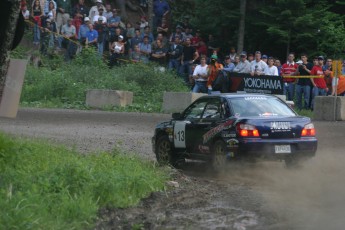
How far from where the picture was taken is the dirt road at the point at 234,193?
35.3 ft

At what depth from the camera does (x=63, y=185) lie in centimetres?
1109

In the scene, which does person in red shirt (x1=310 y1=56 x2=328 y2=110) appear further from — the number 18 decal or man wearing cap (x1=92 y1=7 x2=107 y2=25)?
the number 18 decal

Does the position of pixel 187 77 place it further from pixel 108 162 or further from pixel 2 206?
pixel 2 206

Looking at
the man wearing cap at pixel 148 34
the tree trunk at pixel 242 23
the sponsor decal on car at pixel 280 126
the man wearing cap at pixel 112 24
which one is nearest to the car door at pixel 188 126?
the sponsor decal on car at pixel 280 126

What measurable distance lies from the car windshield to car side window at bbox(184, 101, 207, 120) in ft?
2.67

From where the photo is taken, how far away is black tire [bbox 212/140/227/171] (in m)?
15.5

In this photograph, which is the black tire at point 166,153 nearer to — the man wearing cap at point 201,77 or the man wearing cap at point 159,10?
the man wearing cap at point 201,77

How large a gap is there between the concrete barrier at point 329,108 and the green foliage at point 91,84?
19.2 feet

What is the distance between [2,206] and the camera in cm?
963

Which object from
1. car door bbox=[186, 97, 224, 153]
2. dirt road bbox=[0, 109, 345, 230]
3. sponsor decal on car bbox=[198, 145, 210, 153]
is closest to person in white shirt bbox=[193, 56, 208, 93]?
dirt road bbox=[0, 109, 345, 230]

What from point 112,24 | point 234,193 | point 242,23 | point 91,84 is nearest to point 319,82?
point 242,23

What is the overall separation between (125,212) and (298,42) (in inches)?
867

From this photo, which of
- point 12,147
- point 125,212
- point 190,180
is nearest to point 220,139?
point 190,180

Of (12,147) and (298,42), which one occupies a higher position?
(298,42)
